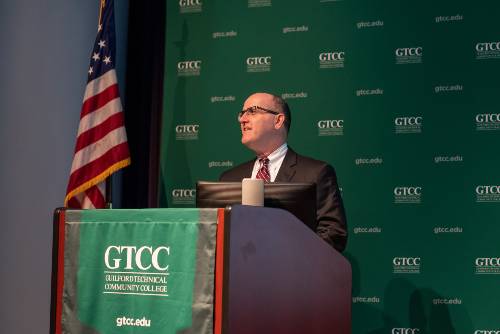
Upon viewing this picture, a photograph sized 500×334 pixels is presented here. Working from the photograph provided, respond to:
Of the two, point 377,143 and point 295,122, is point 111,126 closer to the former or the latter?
point 295,122

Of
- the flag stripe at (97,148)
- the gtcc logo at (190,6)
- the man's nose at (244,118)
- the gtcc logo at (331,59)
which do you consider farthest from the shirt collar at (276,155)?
the gtcc logo at (190,6)

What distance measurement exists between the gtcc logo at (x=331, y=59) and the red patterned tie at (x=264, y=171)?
1378 millimetres

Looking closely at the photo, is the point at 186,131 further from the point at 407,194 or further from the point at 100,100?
the point at 407,194

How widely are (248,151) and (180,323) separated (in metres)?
3.09

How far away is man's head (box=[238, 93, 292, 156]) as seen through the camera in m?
3.97

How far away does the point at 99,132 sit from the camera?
4719 mm

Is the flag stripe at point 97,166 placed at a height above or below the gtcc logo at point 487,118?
below

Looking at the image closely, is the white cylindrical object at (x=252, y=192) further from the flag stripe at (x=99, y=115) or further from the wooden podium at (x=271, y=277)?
the flag stripe at (x=99, y=115)

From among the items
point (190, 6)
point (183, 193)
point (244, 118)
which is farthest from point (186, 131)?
point (244, 118)

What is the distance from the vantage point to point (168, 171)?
5.46 metres

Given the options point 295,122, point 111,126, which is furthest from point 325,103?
point 111,126

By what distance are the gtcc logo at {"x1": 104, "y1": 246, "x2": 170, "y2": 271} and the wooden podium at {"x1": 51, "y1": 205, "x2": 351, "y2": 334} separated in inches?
8.4

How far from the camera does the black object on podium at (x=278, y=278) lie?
223 cm

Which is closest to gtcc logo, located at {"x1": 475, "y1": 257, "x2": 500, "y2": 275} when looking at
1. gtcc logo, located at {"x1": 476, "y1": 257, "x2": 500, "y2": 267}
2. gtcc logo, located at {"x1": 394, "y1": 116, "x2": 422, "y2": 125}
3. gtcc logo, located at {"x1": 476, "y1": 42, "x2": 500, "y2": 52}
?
gtcc logo, located at {"x1": 476, "y1": 257, "x2": 500, "y2": 267}
